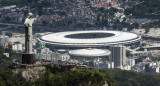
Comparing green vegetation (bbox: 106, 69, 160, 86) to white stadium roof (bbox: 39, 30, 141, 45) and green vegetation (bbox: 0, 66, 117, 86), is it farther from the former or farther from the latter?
white stadium roof (bbox: 39, 30, 141, 45)

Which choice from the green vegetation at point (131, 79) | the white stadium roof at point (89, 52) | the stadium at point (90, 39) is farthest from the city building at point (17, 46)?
the green vegetation at point (131, 79)

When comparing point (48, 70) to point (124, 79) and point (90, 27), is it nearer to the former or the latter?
point (124, 79)

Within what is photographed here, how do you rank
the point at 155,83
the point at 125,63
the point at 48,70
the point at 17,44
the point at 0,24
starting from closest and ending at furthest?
the point at 48,70, the point at 155,83, the point at 125,63, the point at 17,44, the point at 0,24

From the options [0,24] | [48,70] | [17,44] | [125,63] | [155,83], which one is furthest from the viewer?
[0,24]

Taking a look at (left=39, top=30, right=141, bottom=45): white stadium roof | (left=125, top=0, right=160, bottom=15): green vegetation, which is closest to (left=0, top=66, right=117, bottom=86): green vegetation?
(left=39, top=30, right=141, bottom=45): white stadium roof

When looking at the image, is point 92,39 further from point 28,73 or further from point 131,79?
point 28,73

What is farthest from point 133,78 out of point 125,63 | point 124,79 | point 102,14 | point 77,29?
point 102,14

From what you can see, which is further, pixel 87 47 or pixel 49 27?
pixel 49 27
